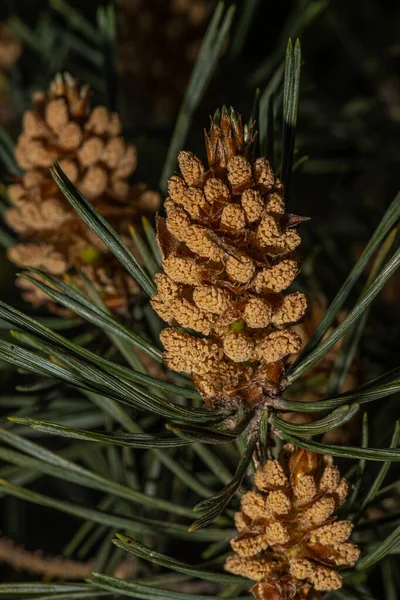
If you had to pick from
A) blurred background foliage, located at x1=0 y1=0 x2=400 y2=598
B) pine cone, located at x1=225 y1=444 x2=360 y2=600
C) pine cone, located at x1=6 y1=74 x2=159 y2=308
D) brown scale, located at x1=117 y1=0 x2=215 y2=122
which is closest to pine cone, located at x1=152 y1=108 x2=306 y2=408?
pine cone, located at x1=225 y1=444 x2=360 y2=600

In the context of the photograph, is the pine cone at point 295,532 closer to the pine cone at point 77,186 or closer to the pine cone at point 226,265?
the pine cone at point 226,265

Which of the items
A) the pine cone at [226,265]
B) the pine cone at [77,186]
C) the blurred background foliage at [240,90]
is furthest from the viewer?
the blurred background foliage at [240,90]

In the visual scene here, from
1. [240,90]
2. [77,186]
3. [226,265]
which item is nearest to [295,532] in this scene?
[226,265]

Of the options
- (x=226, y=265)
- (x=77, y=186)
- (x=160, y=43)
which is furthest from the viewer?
(x=160, y=43)

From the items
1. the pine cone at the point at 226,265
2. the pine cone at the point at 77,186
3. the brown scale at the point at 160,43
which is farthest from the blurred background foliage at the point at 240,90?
the pine cone at the point at 226,265

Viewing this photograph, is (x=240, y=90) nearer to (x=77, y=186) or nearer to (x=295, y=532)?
(x=77, y=186)

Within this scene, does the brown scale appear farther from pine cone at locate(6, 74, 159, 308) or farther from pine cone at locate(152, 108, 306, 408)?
pine cone at locate(152, 108, 306, 408)
